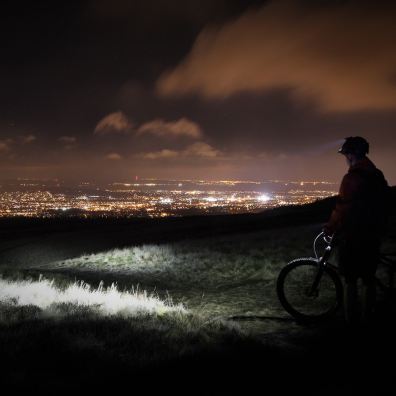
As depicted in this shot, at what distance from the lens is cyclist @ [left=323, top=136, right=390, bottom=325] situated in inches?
242

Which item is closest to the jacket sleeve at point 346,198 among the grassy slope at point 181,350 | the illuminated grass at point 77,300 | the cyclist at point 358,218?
the cyclist at point 358,218

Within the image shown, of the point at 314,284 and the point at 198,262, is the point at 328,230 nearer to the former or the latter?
the point at 314,284

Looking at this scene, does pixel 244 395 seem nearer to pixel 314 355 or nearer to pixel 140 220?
pixel 314 355

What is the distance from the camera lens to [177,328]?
21.2 ft

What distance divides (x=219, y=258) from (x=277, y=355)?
9879mm

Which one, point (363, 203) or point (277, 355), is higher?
point (363, 203)

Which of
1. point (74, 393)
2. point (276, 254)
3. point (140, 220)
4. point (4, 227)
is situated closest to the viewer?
point (74, 393)

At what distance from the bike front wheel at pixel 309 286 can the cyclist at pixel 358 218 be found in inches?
32.5

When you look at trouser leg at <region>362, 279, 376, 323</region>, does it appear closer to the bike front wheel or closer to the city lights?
the bike front wheel

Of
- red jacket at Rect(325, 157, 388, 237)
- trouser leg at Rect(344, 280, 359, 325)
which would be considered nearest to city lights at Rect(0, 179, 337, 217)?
trouser leg at Rect(344, 280, 359, 325)

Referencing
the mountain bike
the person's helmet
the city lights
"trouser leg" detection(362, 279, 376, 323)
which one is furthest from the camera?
the city lights

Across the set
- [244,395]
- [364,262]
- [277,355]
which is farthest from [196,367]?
[364,262]

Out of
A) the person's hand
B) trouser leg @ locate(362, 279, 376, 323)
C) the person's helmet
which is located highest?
the person's helmet

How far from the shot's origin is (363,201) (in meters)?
6.12
